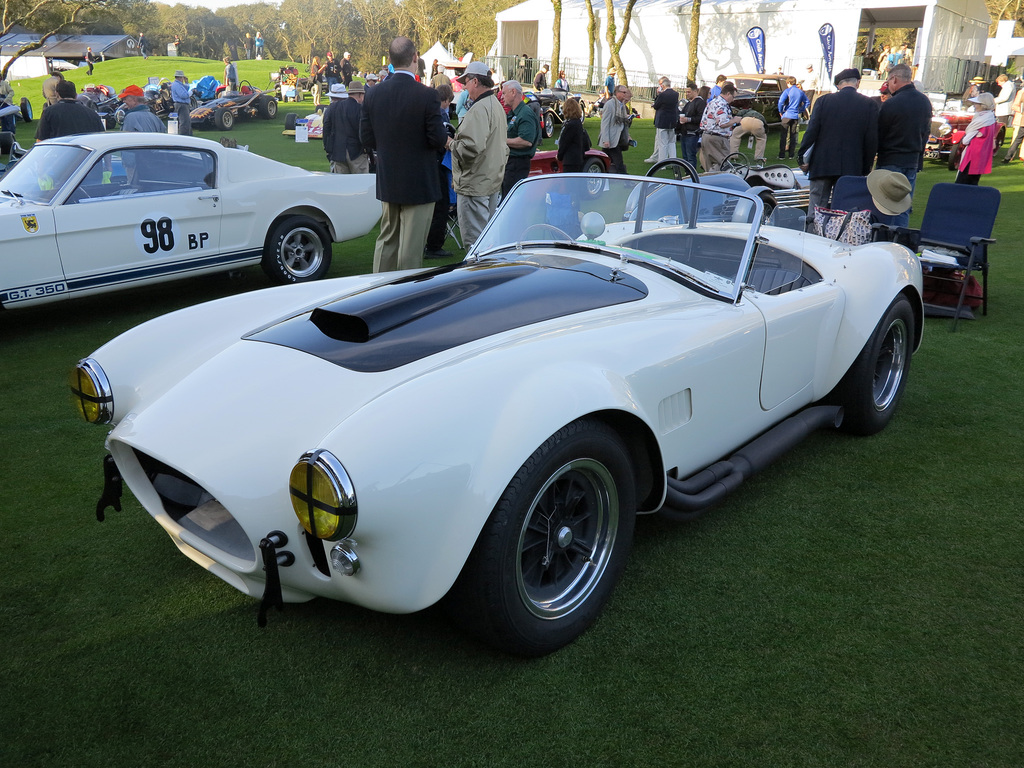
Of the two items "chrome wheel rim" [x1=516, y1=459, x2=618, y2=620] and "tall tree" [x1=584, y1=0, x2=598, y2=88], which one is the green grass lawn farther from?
"tall tree" [x1=584, y1=0, x2=598, y2=88]

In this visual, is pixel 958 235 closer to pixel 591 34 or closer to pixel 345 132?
pixel 345 132

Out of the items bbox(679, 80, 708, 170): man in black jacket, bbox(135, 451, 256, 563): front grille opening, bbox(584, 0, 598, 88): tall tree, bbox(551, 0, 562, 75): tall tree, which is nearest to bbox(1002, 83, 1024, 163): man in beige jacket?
bbox(679, 80, 708, 170): man in black jacket

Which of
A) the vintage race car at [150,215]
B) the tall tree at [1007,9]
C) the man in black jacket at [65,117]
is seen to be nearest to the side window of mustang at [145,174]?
the vintage race car at [150,215]

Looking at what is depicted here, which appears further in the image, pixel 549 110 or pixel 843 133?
pixel 549 110

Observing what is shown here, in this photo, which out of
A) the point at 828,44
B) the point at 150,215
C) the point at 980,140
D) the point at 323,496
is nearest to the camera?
the point at 323,496

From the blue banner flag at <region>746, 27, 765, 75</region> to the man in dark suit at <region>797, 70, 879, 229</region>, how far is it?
27.5 m

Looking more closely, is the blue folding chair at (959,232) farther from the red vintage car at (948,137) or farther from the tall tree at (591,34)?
the tall tree at (591,34)

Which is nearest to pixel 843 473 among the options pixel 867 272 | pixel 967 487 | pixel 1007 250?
pixel 967 487

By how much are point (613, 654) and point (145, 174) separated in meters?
5.55

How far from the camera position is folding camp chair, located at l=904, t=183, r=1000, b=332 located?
6.32m

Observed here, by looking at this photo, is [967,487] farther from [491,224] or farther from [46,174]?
[46,174]

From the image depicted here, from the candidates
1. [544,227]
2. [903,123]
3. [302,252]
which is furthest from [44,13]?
[544,227]

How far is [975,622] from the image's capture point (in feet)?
8.70

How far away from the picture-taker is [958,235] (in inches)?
262
